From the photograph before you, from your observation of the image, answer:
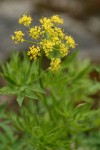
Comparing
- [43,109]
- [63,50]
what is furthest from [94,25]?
[63,50]

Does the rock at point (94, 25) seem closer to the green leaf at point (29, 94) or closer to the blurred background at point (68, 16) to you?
the blurred background at point (68, 16)

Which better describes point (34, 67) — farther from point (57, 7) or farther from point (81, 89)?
point (57, 7)

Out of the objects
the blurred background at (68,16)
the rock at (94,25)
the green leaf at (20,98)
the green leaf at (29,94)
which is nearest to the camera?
the green leaf at (20,98)

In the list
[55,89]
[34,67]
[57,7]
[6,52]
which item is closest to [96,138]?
[55,89]

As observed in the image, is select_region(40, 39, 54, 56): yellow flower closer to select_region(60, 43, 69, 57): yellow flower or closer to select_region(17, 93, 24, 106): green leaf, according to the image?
select_region(60, 43, 69, 57): yellow flower

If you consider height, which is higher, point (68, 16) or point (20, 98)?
point (68, 16)

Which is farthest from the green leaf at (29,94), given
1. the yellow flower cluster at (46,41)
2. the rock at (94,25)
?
the rock at (94,25)

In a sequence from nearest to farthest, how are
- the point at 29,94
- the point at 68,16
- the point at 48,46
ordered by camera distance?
the point at 48,46
the point at 29,94
the point at 68,16

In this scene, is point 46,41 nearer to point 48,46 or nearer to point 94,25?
point 48,46
